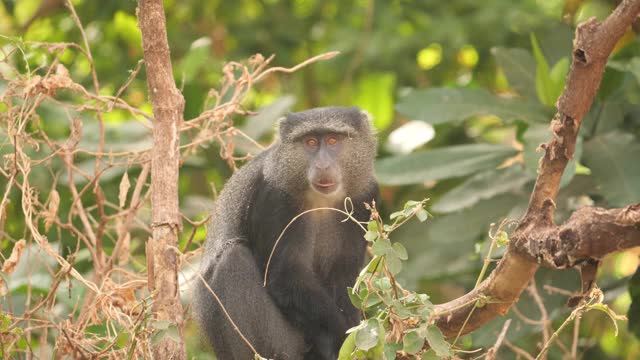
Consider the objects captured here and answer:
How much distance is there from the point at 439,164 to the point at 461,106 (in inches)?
19.3

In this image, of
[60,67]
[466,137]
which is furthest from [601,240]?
[466,137]

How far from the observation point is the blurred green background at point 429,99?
664 cm

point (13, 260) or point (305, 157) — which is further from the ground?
point (305, 157)

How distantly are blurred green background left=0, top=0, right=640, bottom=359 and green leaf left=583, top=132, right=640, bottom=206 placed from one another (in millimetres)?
11

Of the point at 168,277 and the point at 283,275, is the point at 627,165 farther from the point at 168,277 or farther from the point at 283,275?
the point at 168,277

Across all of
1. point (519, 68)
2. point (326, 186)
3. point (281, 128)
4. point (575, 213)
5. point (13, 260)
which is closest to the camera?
point (575, 213)

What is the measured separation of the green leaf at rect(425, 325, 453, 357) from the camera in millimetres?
3477

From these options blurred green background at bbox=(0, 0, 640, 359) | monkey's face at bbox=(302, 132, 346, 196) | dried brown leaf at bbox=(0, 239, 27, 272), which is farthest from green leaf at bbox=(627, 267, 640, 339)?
dried brown leaf at bbox=(0, 239, 27, 272)

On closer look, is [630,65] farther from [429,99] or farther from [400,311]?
[400,311]

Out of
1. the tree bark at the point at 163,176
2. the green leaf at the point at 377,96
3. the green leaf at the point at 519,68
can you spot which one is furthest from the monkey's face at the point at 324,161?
the green leaf at the point at 377,96

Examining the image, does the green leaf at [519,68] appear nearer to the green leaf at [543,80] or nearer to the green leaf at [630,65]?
the green leaf at [543,80]

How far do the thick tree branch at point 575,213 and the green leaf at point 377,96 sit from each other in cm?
721

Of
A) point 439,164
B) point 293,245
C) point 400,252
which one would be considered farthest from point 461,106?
point 400,252

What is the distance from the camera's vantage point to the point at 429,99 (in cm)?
707
